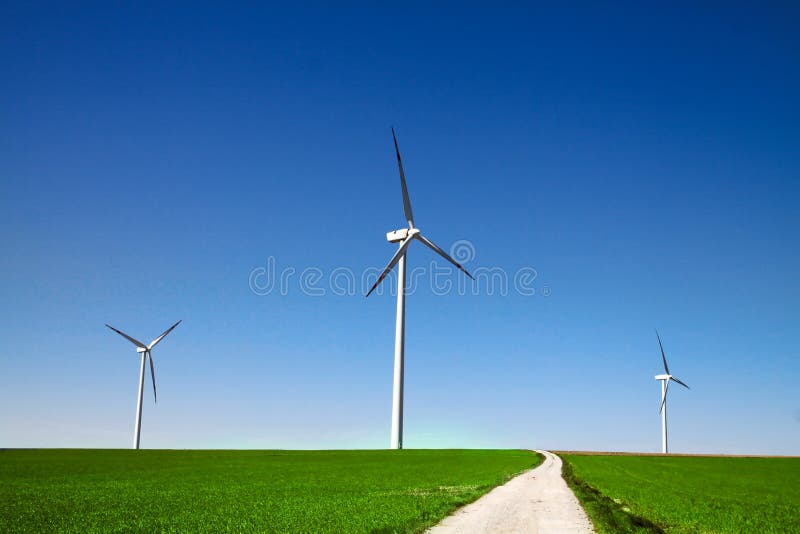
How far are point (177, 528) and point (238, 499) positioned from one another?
32.6 ft

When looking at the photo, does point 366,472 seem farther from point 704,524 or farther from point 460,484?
point 704,524

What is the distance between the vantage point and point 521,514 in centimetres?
2472

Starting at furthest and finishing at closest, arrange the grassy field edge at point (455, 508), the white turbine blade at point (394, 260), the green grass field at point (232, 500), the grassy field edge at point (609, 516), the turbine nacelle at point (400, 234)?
1. the turbine nacelle at point (400, 234)
2. the white turbine blade at point (394, 260)
3. the green grass field at point (232, 500)
4. the grassy field edge at point (609, 516)
5. the grassy field edge at point (455, 508)

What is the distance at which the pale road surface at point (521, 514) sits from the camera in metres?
21.4

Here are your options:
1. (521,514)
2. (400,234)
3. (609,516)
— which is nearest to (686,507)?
(609,516)

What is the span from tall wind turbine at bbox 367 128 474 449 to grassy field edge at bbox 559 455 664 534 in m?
51.7

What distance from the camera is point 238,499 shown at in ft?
106

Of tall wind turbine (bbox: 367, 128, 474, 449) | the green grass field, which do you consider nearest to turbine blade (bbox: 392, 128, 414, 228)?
tall wind turbine (bbox: 367, 128, 474, 449)

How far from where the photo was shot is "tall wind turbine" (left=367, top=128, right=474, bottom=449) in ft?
290

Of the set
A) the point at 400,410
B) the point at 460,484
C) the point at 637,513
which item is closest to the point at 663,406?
the point at 400,410

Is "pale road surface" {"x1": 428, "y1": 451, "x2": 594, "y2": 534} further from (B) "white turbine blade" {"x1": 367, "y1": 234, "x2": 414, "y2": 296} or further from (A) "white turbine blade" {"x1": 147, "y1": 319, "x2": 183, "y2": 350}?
(A) "white turbine blade" {"x1": 147, "y1": 319, "x2": 183, "y2": 350}

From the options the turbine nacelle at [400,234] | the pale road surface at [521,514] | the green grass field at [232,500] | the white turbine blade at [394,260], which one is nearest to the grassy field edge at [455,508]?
the green grass field at [232,500]

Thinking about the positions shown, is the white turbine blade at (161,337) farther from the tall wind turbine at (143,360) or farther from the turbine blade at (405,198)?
the turbine blade at (405,198)

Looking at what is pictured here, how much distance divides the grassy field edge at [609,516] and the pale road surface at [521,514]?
391 millimetres
